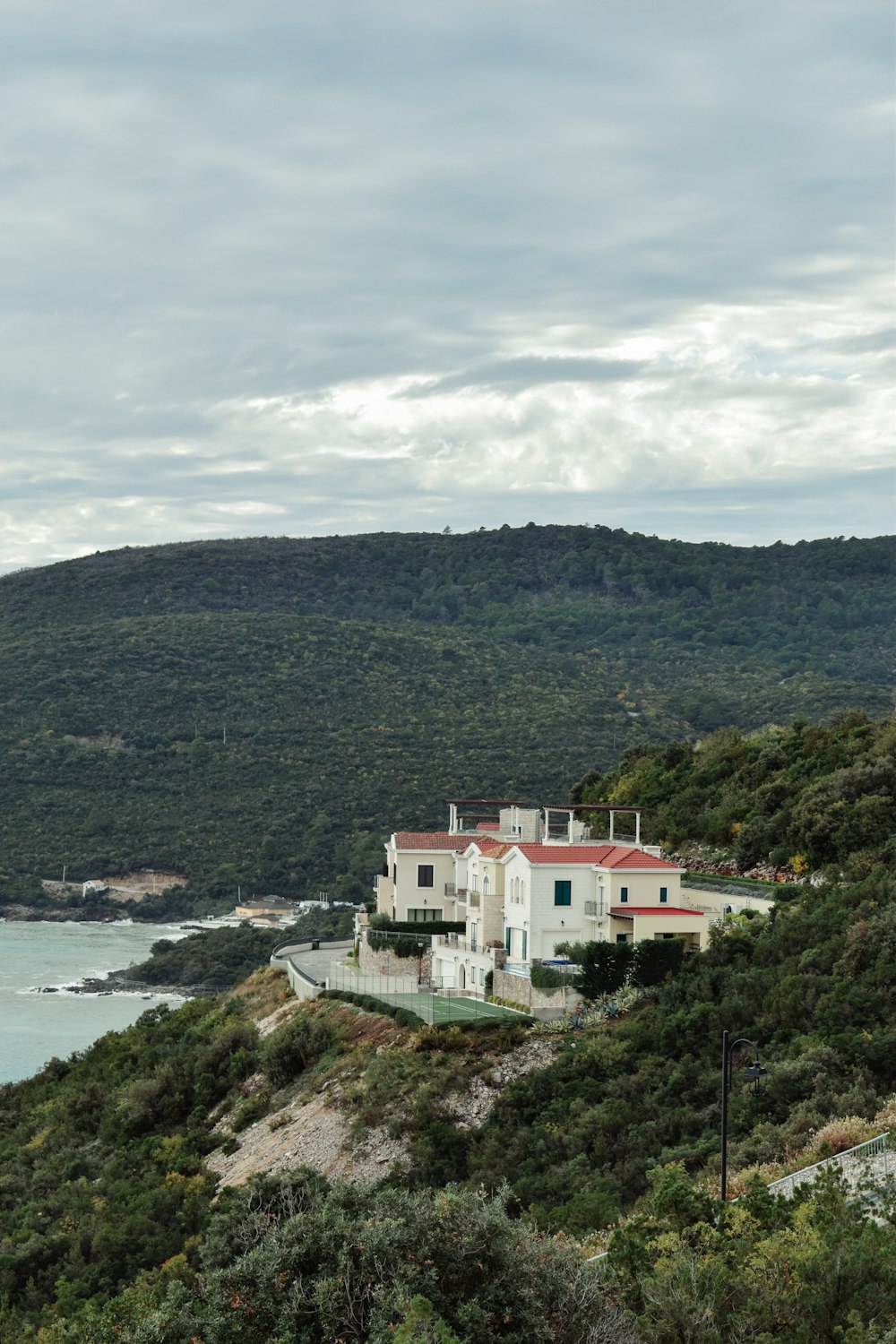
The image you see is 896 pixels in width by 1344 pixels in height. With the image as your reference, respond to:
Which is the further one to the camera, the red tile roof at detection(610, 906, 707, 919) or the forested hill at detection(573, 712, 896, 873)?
the forested hill at detection(573, 712, 896, 873)

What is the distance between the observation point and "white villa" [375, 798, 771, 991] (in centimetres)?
3008

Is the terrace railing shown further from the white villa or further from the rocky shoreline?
the rocky shoreline

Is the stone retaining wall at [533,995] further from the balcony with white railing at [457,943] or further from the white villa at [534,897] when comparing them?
the balcony with white railing at [457,943]

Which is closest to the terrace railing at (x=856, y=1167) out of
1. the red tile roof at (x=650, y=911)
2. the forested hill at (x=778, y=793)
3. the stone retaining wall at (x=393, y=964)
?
the red tile roof at (x=650, y=911)

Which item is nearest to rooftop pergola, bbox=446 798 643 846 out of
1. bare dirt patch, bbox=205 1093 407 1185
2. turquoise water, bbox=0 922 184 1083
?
bare dirt patch, bbox=205 1093 407 1185

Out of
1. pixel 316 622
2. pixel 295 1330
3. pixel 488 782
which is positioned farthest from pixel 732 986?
pixel 316 622

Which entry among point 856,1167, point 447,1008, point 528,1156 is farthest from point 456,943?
point 856,1167

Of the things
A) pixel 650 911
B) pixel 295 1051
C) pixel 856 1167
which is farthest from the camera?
pixel 295 1051

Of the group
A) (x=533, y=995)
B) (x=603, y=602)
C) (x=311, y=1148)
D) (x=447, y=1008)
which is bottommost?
(x=311, y=1148)

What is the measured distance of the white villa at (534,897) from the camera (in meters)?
30.1

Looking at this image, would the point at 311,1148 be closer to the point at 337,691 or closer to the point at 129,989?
the point at 129,989

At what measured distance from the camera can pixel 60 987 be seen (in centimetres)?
7962

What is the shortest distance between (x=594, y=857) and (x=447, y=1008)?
12.4 ft

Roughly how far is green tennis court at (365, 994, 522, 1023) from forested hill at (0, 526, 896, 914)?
7292cm
